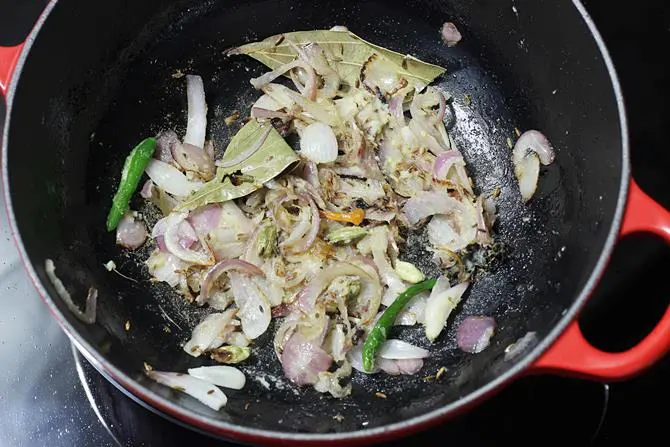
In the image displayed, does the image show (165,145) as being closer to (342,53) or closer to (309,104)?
(309,104)

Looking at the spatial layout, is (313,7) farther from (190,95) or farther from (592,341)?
(592,341)

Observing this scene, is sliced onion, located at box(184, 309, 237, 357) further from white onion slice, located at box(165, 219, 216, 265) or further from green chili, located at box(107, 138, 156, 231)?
green chili, located at box(107, 138, 156, 231)

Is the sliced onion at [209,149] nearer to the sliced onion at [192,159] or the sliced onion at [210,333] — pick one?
the sliced onion at [192,159]

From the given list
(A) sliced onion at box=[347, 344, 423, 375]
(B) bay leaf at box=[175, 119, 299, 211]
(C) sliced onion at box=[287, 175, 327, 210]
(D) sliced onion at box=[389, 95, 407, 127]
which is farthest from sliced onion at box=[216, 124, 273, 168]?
(A) sliced onion at box=[347, 344, 423, 375]

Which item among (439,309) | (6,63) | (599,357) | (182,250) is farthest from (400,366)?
(6,63)

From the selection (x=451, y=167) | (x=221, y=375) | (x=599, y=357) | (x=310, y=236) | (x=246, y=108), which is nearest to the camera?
(x=599, y=357)

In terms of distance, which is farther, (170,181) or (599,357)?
(170,181)

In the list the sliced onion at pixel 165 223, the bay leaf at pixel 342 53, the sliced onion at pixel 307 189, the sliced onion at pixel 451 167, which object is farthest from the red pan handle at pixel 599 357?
the sliced onion at pixel 165 223
